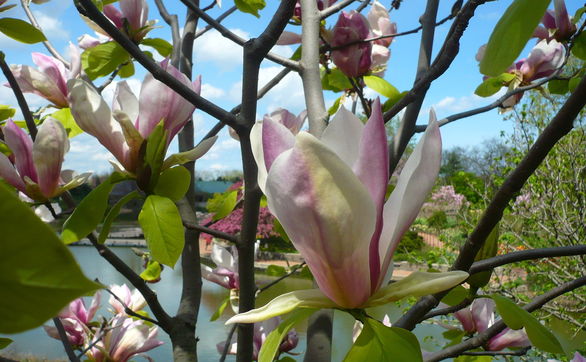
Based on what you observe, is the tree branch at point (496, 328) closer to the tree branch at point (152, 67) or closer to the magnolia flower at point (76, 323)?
the tree branch at point (152, 67)

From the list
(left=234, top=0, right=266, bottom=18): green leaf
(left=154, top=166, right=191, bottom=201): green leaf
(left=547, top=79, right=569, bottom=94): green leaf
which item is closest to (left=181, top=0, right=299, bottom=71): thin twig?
(left=234, top=0, right=266, bottom=18): green leaf

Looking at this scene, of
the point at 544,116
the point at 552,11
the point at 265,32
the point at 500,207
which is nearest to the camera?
the point at 500,207

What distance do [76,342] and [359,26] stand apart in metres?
0.94

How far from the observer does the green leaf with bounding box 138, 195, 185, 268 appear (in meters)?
0.53

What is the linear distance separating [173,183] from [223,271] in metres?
0.52

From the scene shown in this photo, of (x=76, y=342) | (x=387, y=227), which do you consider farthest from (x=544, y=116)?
(x=387, y=227)

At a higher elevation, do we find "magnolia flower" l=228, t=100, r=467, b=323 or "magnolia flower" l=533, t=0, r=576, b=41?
"magnolia flower" l=533, t=0, r=576, b=41

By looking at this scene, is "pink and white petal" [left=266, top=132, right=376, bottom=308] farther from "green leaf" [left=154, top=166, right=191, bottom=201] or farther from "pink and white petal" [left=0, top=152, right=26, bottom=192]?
"pink and white petal" [left=0, top=152, right=26, bottom=192]

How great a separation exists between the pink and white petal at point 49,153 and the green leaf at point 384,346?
21.0 inches

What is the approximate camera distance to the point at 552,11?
107cm

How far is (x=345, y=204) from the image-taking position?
1.01ft

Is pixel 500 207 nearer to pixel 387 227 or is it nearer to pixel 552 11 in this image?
pixel 387 227

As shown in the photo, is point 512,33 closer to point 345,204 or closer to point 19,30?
point 345,204

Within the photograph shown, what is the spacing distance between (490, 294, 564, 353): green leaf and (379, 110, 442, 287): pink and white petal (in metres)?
0.12
